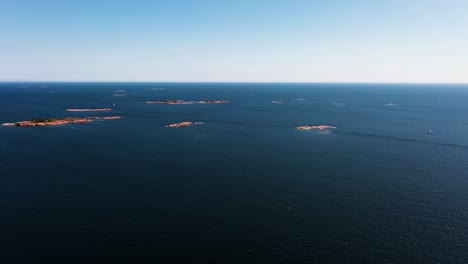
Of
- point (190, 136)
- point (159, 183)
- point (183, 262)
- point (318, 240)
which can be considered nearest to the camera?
point (183, 262)

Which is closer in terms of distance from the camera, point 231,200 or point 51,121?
point 231,200

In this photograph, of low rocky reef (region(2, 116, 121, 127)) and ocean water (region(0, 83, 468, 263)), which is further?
low rocky reef (region(2, 116, 121, 127))

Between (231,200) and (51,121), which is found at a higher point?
(51,121)

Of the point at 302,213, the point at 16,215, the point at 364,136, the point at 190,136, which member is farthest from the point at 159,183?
the point at 364,136

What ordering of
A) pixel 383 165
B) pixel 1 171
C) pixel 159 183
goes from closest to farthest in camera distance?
pixel 159 183 → pixel 1 171 → pixel 383 165

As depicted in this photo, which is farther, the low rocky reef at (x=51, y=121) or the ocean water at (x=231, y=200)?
the low rocky reef at (x=51, y=121)

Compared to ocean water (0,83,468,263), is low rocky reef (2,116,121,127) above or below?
above

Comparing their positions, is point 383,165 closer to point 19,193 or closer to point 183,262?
point 183,262

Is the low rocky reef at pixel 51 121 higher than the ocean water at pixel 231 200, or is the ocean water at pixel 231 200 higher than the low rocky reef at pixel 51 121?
the low rocky reef at pixel 51 121
